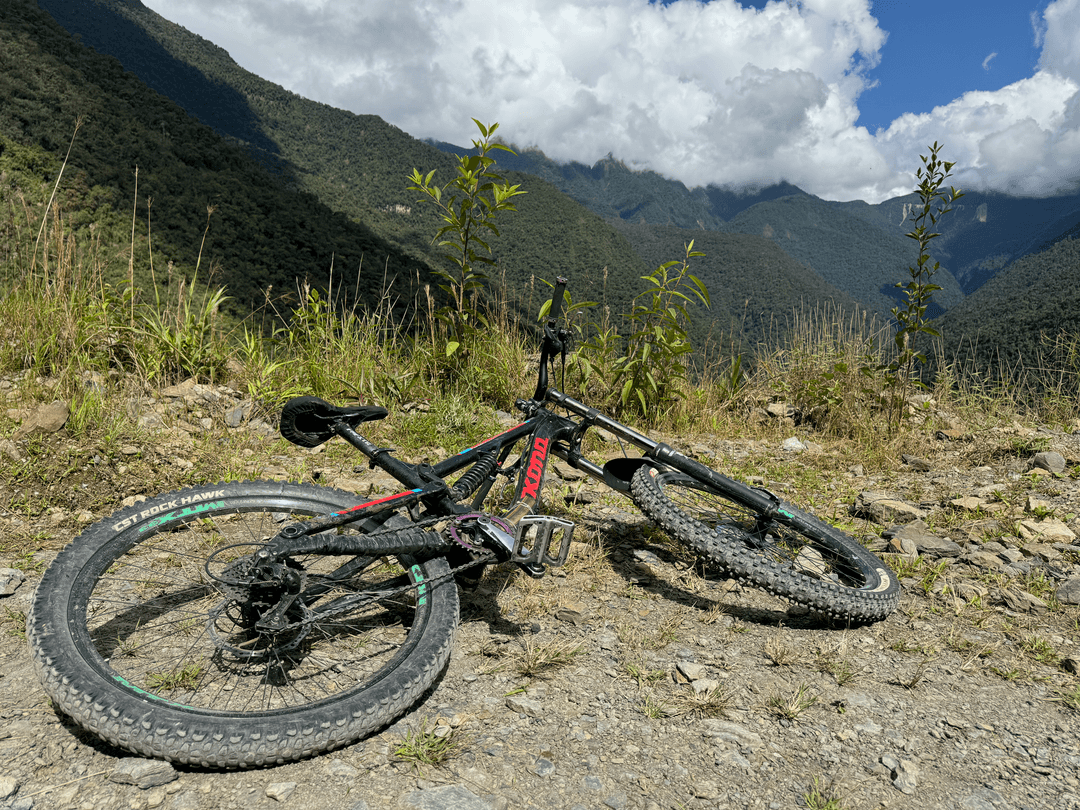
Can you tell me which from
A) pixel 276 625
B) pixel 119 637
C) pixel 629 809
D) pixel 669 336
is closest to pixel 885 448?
pixel 669 336

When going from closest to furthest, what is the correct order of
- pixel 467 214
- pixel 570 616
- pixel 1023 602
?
1. pixel 570 616
2. pixel 1023 602
3. pixel 467 214

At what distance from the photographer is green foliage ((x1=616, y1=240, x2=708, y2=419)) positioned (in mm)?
5199

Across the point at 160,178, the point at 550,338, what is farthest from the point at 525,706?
the point at 160,178

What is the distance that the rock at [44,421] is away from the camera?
345 cm

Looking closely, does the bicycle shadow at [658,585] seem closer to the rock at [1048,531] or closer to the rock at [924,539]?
the rock at [924,539]

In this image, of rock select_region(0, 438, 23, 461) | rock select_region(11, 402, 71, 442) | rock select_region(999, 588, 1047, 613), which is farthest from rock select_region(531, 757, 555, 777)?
rock select_region(11, 402, 71, 442)

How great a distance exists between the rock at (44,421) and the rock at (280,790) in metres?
3.09

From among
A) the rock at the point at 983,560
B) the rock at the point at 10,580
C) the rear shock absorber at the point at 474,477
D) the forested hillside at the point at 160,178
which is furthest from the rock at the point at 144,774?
the forested hillside at the point at 160,178

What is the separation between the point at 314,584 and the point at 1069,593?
367 cm

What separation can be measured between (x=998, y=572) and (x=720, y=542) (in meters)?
1.89

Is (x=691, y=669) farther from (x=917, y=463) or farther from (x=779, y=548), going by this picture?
(x=917, y=463)

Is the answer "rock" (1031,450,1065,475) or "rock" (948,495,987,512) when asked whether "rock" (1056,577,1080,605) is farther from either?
"rock" (1031,450,1065,475)

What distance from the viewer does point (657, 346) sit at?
5.47 m

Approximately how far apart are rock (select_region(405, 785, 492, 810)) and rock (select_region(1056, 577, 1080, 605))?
3.14 meters
